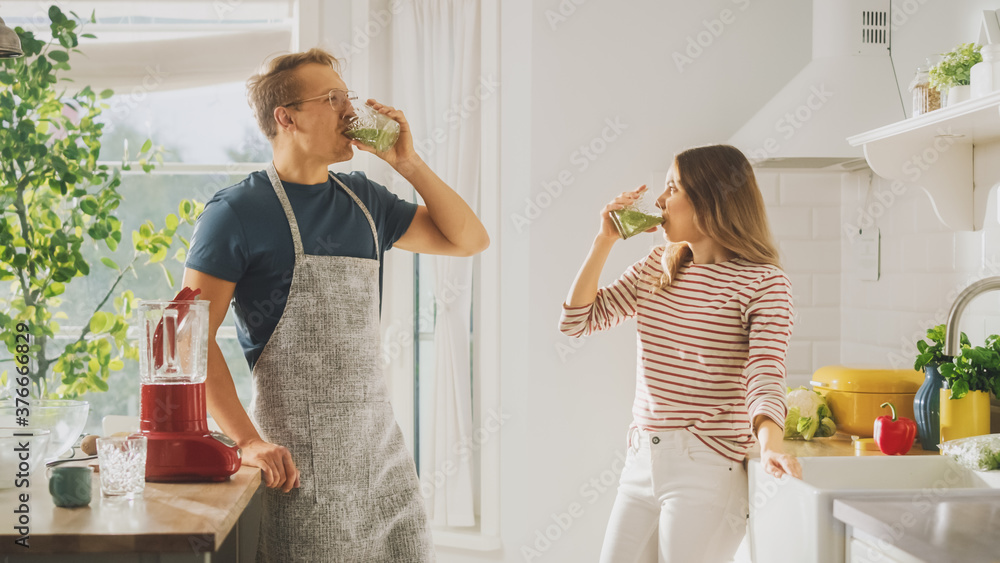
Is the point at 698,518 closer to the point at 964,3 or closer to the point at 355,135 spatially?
the point at 355,135

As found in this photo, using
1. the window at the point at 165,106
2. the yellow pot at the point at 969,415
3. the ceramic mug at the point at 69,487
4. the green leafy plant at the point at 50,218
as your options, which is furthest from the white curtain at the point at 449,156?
the ceramic mug at the point at 69,487

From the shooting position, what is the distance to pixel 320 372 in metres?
1.53

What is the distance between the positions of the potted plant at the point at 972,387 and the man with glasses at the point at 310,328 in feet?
3.92

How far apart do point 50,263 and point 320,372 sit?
5.09 feet

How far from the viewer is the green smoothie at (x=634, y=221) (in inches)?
Answer: 73.4

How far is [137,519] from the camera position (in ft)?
3.19

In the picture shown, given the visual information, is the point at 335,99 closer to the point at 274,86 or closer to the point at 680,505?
the point at 274,86

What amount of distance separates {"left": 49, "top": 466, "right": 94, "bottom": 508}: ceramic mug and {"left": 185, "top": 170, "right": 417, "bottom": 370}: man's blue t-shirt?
19.1 inches

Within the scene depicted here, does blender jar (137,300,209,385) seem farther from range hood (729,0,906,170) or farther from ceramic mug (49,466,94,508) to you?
range hood (729,0,906,170)

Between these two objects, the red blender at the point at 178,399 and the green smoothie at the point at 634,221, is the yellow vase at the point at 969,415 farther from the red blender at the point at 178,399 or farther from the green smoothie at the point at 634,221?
the red blender at the point at 178,399

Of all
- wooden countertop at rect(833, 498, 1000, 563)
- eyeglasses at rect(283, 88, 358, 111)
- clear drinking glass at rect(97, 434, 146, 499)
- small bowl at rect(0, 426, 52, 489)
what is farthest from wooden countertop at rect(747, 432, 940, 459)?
small bowl at rect(0, 426, 52, 489)

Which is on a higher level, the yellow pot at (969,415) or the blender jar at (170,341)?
the blender jar at (170,341)

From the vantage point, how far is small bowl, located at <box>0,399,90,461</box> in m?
1.24

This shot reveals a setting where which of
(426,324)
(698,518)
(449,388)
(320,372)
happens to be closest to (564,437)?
(449,388)
